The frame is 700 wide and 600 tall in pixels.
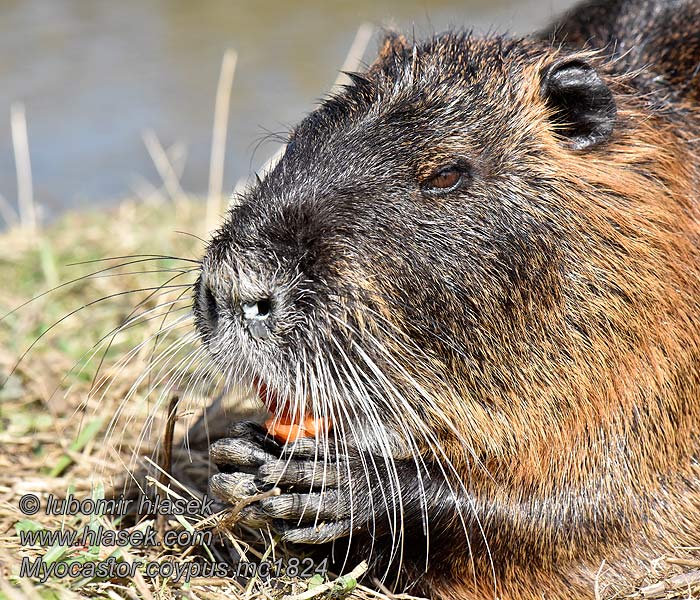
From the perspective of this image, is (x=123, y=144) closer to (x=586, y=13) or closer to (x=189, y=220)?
(x=189, y=220)

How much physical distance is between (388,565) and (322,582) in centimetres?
19

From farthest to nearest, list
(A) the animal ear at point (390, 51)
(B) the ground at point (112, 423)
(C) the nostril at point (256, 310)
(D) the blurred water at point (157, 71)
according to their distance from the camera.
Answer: (D) the blurred water at point (157, 71), (A) the animal ear at point (390, 51), (B) the ground at point (112, 423), (C) the nostril at point (256, 310)

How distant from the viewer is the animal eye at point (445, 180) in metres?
2.70

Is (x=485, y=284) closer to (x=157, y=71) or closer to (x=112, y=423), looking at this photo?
(x=112, y=423)

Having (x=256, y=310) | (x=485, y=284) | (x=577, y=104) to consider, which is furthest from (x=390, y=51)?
(x=256, y=310)

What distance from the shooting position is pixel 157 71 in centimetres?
1068

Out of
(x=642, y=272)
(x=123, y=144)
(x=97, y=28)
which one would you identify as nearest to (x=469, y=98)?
(x=642, y=272)

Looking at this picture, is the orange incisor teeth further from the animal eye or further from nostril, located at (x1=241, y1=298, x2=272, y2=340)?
the animal eye

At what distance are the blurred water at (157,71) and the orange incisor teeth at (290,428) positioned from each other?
5.27 meters

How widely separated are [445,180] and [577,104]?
0.46 m

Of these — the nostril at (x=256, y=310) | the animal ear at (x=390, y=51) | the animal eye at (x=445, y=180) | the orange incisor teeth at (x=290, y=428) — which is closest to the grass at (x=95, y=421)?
the orange incisor teeth at (x=290, y=428)

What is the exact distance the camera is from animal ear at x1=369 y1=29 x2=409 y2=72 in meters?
3.00

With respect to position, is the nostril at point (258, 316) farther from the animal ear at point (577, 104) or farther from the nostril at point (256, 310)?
the animal ear at point (577, 104)

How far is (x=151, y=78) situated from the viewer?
1051cm
